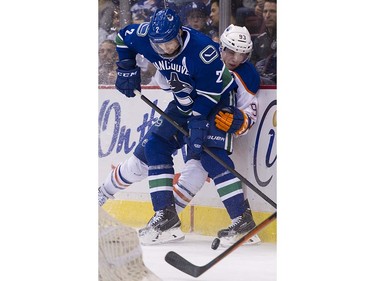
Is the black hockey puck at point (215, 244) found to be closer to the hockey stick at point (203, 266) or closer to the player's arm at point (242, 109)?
the hockey stick at point (203, 266)

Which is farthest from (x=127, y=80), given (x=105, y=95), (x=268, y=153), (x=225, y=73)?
(x=268, y=153)

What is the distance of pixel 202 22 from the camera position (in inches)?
125

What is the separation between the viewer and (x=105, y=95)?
11.3 ft

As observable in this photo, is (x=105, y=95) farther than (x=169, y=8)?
Yes

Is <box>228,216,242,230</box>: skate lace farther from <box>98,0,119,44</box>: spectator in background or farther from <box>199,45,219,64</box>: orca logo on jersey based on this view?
<box>98,0,119,44</box>: spectator in background

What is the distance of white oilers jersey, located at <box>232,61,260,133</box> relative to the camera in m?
3.08

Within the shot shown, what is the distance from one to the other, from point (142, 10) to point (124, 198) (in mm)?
696

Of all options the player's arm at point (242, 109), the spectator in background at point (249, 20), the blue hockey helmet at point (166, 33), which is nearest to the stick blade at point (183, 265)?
the player's arm at point (242, 109)

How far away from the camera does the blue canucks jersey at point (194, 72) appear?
313cm

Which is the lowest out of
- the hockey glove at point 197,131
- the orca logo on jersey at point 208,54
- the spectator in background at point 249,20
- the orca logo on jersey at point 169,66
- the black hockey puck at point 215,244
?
the black hockey puck at point 215,244

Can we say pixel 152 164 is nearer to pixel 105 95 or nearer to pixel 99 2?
pixel 105 95

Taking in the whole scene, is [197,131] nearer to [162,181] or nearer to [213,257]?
[162,181]

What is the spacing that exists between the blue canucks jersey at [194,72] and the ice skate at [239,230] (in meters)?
0.38

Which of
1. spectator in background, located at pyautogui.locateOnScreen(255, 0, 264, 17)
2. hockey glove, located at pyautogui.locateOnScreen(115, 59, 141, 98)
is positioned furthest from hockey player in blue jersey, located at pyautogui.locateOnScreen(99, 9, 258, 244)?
spectator in background, located at pyautogui.locateOnScreen(255, 0, 264, 17)
